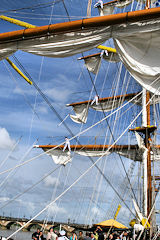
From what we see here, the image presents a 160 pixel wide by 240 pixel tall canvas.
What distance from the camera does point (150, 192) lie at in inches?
750

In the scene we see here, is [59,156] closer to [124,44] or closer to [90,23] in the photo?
[124,44]

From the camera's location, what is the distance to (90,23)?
870 centimetres

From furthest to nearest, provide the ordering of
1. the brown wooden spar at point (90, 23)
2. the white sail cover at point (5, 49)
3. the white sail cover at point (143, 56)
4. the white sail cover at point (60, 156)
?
the white sail cover at point (60, 156) < the white sail cover at point (5, 49) < the white sail cover at point (143, 56) < the brown wooden spar at point (90, 23)

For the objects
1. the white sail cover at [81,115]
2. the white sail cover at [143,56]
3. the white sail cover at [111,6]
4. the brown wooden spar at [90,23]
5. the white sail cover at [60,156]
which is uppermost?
the white sail cover at [111,6]

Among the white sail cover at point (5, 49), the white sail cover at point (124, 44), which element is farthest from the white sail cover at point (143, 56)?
the white sail cover at point (5, 49)

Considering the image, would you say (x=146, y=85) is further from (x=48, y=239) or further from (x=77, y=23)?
(x=48, y=239)

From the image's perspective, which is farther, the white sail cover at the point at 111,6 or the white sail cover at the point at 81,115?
the white sail cover at the point at 81,115

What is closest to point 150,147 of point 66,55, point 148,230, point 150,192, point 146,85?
point 150,192

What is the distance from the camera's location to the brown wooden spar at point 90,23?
27.5 ft

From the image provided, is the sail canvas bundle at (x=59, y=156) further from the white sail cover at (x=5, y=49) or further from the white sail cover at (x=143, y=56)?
the white sail cover at (x=143, y=56)

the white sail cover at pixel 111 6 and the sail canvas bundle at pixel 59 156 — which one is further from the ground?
the white sail cover at pixel 111 6

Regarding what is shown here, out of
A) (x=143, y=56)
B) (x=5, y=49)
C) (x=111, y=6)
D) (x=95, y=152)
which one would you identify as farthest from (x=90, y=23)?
(x=111, y=6)

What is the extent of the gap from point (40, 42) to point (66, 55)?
37.7 inches

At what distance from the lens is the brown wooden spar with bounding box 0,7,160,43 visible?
8375 mm
